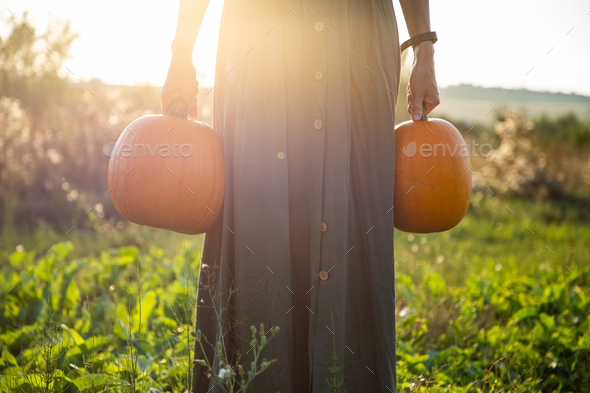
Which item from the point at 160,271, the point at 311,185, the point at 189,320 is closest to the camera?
the point at 311,185

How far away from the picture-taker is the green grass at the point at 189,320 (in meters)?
1.63

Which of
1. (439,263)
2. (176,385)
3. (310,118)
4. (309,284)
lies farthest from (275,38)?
(439,263)

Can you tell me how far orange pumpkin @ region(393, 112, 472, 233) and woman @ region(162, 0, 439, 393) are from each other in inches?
5.5

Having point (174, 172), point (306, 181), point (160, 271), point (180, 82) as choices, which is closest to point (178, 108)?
point (180, 82)

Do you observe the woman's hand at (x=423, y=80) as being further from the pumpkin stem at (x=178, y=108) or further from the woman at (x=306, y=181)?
the pumpkin stem at (x=178, y=108)

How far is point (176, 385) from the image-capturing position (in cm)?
172

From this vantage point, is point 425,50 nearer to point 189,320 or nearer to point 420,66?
point 420,66

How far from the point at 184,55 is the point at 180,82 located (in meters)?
0.10

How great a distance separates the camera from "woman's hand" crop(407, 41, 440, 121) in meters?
1.44

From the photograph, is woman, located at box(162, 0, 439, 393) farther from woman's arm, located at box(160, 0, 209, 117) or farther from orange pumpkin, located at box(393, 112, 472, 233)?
orange pumpkin, located at box(393, 112, 472, 233)

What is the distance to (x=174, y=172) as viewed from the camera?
1.41 m

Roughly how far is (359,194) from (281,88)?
45cm

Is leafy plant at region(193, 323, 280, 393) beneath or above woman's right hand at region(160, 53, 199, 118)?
beneath

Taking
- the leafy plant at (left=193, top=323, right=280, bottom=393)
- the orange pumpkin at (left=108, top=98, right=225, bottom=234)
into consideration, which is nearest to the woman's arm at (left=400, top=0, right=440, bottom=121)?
the orange pumpkin at (left=108, top=98, right=225, bottom=234)
